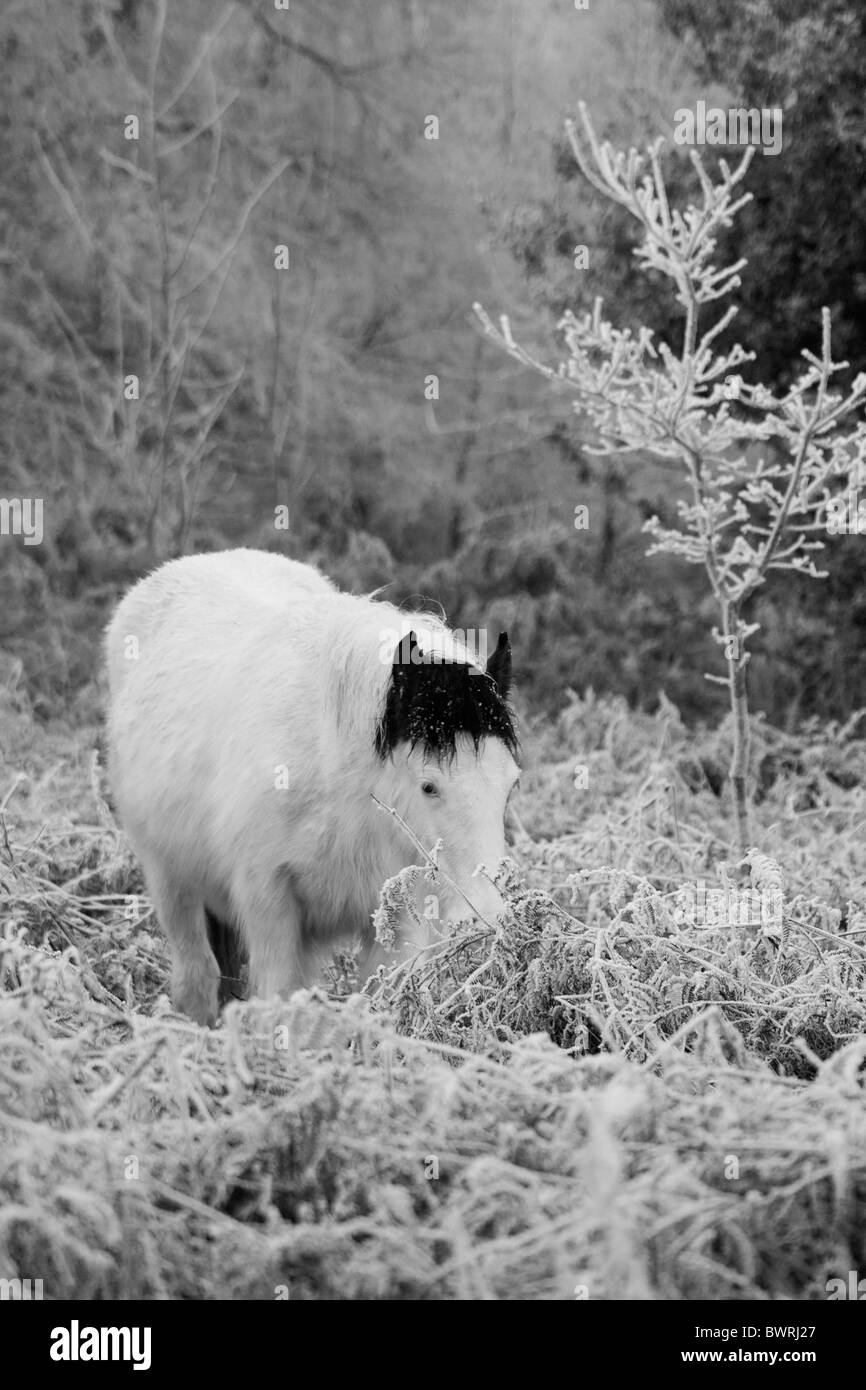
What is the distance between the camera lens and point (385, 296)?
15.8 metres

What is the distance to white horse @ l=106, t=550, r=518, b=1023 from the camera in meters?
3.69

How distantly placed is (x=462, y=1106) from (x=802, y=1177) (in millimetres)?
646

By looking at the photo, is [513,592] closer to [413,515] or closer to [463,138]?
[413,515]

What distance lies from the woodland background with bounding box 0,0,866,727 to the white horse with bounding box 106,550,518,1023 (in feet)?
13.1

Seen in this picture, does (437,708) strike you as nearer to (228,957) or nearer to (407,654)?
(407,654)

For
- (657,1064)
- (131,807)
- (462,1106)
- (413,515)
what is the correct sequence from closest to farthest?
1. (462,1106)
2. (657,1064)
3. (131,807)
4. (413,515)

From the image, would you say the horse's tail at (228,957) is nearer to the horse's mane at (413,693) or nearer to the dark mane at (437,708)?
the horse's mane at (413,693)

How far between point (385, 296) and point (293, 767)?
12.6 m

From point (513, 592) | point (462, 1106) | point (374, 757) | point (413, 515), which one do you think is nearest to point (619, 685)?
point (513, 592)

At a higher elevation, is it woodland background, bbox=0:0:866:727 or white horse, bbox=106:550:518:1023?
woodland background, bbox=0:0:866:727

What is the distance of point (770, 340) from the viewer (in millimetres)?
8578

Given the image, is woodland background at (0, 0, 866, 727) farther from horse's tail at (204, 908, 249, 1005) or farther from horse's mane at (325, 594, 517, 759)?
horse's mane at (325, 594, 517, 759)

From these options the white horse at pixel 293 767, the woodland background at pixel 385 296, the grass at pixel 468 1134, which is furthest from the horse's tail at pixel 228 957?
the woodland background at pixel 385 296

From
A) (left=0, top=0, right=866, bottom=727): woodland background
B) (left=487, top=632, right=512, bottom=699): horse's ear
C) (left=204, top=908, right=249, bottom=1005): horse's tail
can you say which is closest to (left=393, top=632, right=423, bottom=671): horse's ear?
(left=487, top=632, right=512, bottom=699): horse's ear
